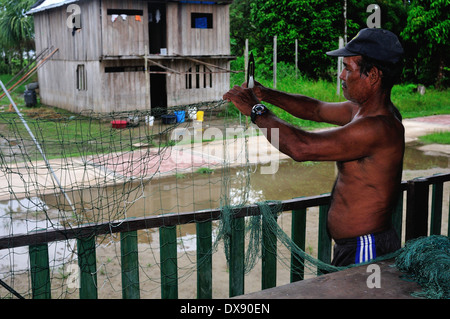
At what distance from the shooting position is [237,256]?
3.31 m

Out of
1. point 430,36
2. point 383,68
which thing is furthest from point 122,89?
point 383,68

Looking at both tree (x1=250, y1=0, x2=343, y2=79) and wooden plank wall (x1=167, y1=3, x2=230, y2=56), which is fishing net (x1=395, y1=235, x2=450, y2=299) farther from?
tree (x1=250, y1=0, x2=343, y2=79)

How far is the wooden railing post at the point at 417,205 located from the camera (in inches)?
143

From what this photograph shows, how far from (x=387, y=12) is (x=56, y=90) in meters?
18.6

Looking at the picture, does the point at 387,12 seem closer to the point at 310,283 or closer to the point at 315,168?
the point at 315,168

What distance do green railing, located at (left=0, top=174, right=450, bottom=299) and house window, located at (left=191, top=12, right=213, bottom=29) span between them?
1624cm

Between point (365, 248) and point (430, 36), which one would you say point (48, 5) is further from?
point (365, 248)

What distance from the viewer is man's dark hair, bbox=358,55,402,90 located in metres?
2.69

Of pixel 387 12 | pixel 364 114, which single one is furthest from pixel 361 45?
pixel 387 12

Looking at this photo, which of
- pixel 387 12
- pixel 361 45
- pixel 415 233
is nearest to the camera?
pixel 361 45

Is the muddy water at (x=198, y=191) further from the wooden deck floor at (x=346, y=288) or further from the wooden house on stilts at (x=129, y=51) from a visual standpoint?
the wooden house on stilts at (x=129, y=51)
